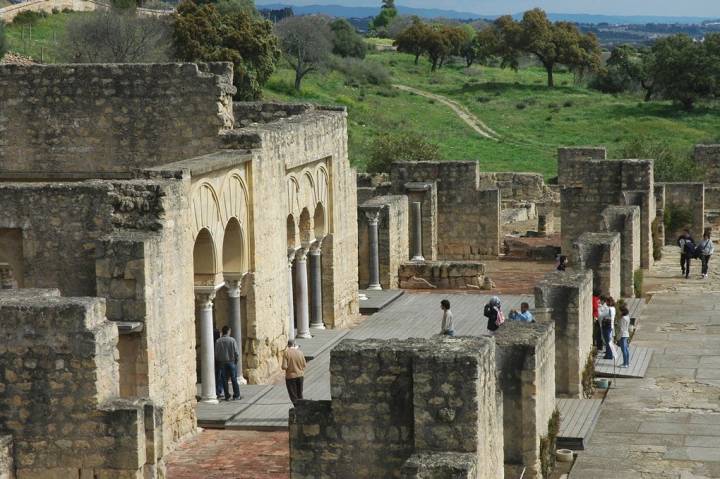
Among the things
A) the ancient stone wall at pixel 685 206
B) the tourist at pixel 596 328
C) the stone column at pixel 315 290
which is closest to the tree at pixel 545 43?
the ancient stone wall at pixel 685 206

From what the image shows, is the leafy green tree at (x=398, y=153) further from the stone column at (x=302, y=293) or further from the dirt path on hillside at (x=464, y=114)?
the stone column at (x=302, y=293)

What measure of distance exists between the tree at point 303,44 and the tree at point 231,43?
685 inches

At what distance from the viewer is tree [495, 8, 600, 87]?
315 feet

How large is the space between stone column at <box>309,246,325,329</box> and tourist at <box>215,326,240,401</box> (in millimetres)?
6080

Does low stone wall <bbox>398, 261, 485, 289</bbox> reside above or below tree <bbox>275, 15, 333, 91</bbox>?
below

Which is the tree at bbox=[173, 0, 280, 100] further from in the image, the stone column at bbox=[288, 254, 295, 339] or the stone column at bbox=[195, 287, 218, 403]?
the stone column at bbox=[195, 287, 218, 403]

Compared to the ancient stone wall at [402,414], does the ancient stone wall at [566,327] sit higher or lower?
lower

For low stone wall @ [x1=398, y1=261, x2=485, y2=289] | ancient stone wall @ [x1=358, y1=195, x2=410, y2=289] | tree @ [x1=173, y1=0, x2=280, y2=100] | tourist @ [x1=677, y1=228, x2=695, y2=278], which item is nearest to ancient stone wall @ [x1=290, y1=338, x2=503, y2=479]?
ancient stone wall @ [x1=358, y1=195, x2=410, y2=289]

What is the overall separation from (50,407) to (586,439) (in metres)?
7.19

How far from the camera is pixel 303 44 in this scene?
8862cm

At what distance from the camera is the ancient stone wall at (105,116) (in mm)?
24312

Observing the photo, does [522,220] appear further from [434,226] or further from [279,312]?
[279,312]

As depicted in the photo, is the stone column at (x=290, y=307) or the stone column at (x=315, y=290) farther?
the stone column at (x=315, y=290)

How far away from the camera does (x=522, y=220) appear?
153 feet
